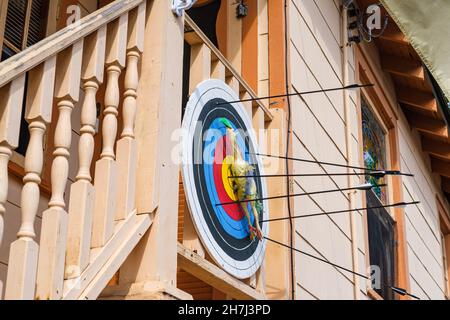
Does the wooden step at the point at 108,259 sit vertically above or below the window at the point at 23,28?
below

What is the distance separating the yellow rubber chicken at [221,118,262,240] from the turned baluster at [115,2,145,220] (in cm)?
92

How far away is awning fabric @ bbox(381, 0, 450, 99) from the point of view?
4445 mm

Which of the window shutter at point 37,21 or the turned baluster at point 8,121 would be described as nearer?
the turned baluster at point 8,121

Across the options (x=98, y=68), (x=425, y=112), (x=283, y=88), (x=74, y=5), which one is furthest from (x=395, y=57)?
(x=98, y=68)

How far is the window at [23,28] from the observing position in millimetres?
4492

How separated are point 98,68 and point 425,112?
21.7ft

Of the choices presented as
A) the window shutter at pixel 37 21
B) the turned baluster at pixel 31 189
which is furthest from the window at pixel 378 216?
the turned baluster at pixel 31 189

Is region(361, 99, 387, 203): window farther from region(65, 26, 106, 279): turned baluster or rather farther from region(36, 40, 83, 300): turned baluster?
region(36, 40, 83, 300): turned baluster

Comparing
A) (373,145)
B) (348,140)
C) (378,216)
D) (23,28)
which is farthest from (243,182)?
(373,145)

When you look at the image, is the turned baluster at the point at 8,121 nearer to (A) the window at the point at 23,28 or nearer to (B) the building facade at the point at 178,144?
(B) the building facade at the point at 178,144

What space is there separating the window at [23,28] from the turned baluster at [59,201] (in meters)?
1.60

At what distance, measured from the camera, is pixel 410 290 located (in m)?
7.80

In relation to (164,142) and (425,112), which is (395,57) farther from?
(164,142)

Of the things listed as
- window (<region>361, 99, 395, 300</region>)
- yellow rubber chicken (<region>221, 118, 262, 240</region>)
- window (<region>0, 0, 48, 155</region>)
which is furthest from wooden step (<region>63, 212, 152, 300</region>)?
window (<region>361, 99, 395, 300</region>)
